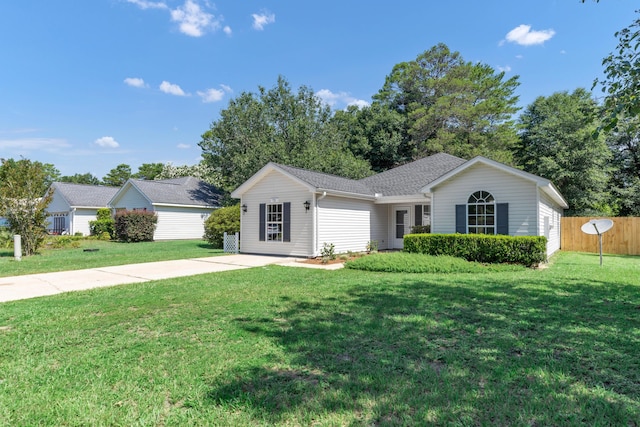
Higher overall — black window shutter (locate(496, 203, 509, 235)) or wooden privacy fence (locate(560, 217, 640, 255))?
black window shutter (locate(496, 203, 509, 235))

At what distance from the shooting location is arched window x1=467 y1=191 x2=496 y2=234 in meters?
12.0

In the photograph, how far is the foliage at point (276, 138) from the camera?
24.6 m

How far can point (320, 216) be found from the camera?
1354 cm

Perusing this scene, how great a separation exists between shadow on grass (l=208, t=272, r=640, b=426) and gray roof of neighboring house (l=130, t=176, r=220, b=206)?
22563mm

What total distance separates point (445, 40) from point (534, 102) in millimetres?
10190

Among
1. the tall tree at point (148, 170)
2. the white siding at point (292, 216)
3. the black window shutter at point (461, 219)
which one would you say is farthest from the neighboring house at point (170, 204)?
the tall tree at point (148, 170)

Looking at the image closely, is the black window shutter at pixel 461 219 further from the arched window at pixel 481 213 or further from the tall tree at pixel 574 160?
the tall tree at pixel 574 160

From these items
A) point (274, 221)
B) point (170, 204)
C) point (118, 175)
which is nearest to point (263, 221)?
point (274, 221)

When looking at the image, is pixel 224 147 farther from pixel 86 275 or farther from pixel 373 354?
pixel 373 354

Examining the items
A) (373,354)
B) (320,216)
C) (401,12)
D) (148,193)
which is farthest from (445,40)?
(373,354)

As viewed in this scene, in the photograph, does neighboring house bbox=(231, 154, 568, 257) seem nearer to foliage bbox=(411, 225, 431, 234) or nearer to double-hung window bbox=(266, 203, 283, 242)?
double-hung window bbox=(266, 203, 283, 242)

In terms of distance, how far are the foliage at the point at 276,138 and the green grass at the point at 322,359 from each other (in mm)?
19042

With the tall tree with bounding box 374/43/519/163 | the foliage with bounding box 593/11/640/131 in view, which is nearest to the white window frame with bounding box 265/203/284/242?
the foliage with bounding box 593/11/640/131

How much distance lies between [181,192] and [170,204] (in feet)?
8.97
